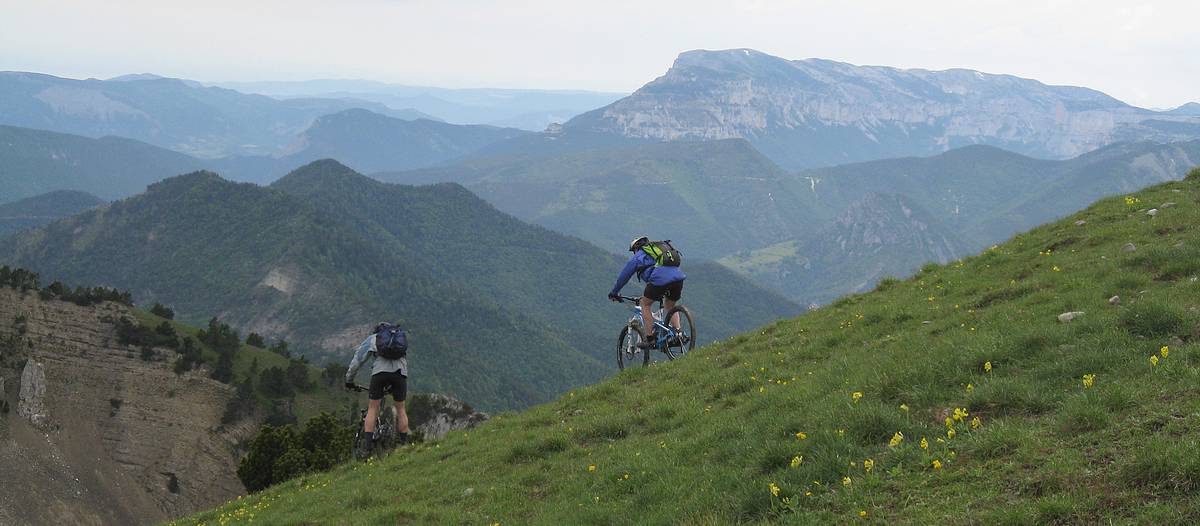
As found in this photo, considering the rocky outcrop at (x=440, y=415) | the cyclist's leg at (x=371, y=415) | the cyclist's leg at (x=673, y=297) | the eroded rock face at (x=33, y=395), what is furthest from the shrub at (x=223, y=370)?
the cyclist's leg at (x=673, y=297)

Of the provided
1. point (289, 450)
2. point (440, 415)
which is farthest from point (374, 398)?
point (440, 415)

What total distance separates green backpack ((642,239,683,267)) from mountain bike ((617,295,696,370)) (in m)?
1.14

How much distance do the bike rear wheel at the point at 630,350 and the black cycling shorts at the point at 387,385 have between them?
19.4 ft

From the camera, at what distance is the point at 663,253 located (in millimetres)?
19812

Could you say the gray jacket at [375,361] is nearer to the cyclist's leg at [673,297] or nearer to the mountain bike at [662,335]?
the mountain bike at [662,335]

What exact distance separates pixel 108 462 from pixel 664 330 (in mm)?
79516

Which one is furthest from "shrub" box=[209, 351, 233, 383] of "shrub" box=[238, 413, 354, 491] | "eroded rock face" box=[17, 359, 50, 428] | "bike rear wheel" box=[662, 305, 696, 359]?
"bike rear wheel" box=[662, 305, 696, 359]

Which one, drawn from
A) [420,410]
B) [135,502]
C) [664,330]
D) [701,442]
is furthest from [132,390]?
[701,442]

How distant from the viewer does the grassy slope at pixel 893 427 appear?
7918mm

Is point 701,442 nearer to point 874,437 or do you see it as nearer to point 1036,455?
point 874,437

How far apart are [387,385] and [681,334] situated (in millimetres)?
7861

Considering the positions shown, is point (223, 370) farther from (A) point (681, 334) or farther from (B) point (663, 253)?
(B) point (663, 253)

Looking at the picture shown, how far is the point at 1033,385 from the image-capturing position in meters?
10.2

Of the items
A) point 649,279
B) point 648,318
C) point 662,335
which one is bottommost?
point 662,335
